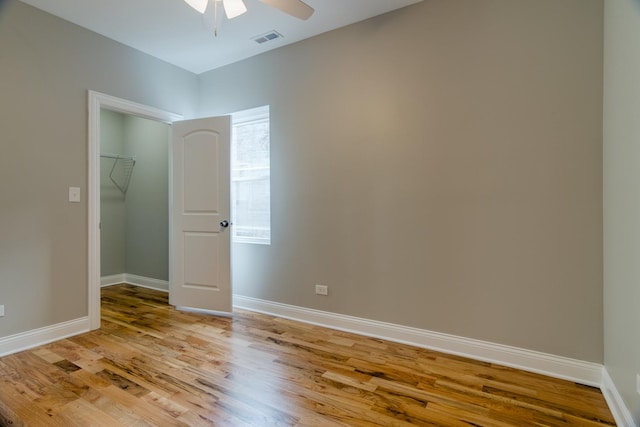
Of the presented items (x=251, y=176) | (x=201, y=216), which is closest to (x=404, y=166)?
(x=251, y=176)

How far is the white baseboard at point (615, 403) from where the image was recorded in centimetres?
160

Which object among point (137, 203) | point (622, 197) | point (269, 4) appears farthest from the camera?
point (137, 203)

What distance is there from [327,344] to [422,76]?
7.66 ft

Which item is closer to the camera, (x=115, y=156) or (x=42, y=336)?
(x=42, y=336)

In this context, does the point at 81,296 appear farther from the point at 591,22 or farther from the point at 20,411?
the point at 591,22

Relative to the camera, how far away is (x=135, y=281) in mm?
4723

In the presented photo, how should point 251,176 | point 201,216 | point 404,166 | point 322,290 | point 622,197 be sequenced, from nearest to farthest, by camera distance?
point 622,197, point 404,166, point 322,290, point 201,216, point 251,176

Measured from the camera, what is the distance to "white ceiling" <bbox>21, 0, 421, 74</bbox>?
8.58ft

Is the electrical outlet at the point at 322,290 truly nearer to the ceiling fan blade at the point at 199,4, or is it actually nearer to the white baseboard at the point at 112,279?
the ceiling fan blade at the point at 199,4

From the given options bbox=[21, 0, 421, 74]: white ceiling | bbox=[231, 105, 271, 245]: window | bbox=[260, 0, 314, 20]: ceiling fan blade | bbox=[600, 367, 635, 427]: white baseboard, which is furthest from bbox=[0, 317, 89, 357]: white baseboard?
bbox=[600, 367, 635, 427]: white baseboard

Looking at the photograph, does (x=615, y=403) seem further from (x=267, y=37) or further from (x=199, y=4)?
(x=267, y=37)

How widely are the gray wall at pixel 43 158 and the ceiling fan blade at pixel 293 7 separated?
2.13 meters

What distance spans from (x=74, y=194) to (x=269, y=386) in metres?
2.43

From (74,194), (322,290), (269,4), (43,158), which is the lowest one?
(322,290)
